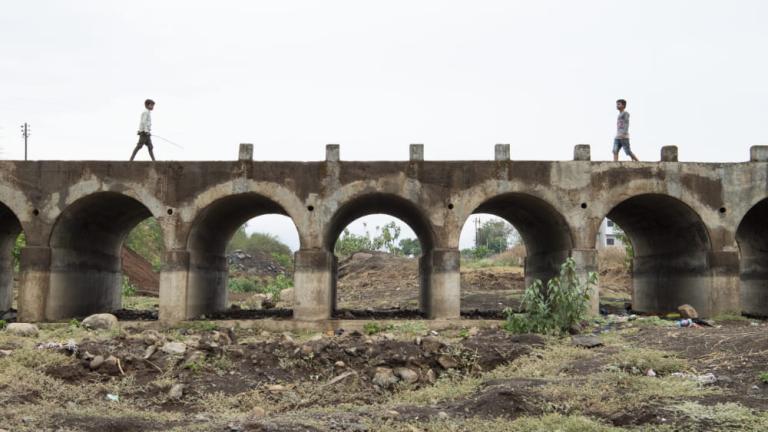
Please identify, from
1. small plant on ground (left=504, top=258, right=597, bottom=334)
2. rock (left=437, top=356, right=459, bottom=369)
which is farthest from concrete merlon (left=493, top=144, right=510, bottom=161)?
rock (left=437, top=356, right=459, bottom=369)

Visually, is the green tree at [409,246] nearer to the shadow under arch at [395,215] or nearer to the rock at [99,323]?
the shadow under arch at [395,215]

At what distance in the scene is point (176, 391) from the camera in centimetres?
995

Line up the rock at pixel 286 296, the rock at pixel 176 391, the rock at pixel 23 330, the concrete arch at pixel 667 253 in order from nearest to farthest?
1. the rock at pixel 176 391
2. the rock at pixel 23 330
3. the concrete arch at pixel 667 253
4. the rock at pixel 286 296

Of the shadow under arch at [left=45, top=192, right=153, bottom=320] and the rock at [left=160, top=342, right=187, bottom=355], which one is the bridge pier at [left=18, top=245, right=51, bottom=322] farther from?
the rock at [left=160, top=342, right=187, bottom=355]

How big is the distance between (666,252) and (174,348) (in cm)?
1337

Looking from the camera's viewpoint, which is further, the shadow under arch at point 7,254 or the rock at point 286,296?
the rock at point 286,296

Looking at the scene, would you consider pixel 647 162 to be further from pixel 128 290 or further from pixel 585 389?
pixel 128 290

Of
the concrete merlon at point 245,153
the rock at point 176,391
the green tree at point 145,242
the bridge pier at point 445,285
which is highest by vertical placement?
the concrete merlon at point 245,153

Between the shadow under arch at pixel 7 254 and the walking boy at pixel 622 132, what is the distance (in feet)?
52.3

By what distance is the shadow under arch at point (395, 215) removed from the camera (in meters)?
17.0

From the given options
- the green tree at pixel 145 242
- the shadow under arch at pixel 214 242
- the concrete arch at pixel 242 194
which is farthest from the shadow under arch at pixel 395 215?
the green tree at pixel 145 242

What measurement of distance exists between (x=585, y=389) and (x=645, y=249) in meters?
12.3

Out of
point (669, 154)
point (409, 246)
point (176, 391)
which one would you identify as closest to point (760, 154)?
point (669, 154)

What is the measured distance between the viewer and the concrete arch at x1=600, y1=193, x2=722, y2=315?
17.1 metres
